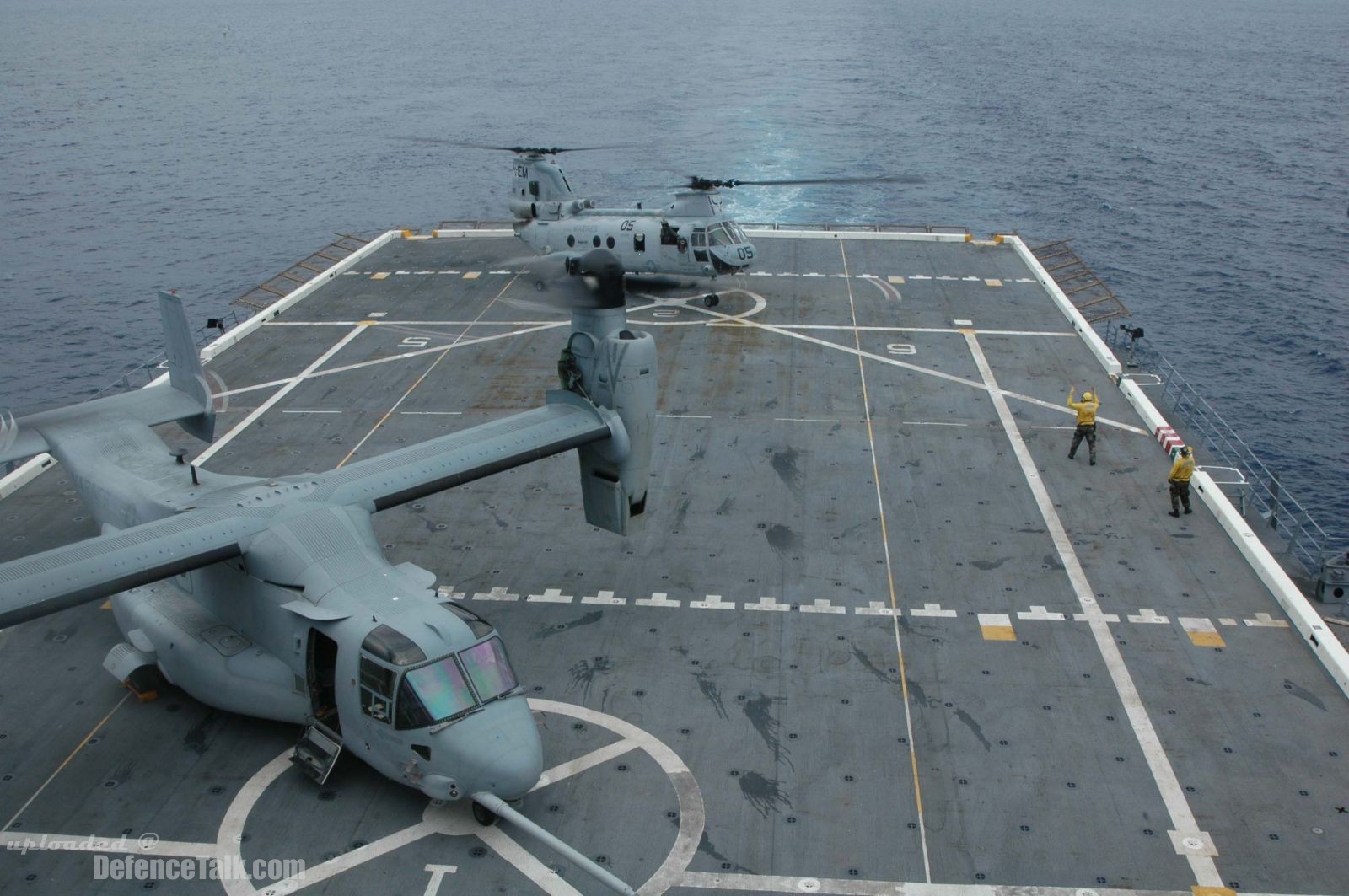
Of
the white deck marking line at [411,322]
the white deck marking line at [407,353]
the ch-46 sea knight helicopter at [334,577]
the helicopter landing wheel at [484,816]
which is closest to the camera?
the ch-46 sea knight helicopter at [334,577]

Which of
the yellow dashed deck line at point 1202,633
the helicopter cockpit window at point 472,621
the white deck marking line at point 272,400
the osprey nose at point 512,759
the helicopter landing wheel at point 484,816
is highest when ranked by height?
the helicopter cockpit window at point 472,621

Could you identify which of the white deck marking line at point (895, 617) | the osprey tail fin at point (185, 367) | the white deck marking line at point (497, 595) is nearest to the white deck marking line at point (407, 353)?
the osprey tail fin at point (185, 367)

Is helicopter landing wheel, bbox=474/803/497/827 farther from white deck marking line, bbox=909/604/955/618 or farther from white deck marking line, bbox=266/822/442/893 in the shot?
white deck marking line, bbox=909/604/955/618

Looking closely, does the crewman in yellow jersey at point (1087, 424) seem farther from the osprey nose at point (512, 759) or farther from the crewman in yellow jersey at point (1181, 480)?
the osprey nose at point (512, 759)

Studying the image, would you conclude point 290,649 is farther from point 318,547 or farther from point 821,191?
point 821,191

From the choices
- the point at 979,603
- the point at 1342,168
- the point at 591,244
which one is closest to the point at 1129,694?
the point at 979,603

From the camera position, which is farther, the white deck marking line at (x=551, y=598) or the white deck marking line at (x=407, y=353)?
the white deck marking line at (x=407, y=353)
